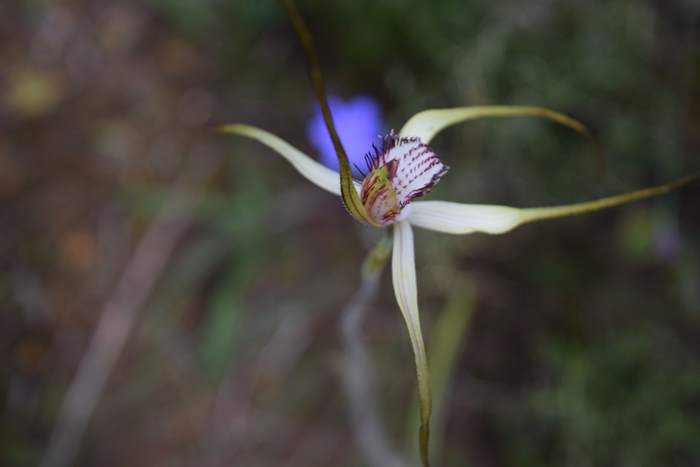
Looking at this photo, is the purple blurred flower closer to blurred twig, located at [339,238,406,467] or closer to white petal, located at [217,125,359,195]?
blurred twig, located at [339,238,406,467]

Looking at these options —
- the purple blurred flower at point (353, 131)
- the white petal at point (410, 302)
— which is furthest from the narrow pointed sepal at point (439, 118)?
the purple blurred flower at point (353, 131)

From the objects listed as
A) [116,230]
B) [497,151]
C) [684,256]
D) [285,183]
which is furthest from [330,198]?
[684,256]

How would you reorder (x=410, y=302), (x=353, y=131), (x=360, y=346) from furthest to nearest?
(x=353, y=131) < (x=360, y=346) < (x=410, y=302)

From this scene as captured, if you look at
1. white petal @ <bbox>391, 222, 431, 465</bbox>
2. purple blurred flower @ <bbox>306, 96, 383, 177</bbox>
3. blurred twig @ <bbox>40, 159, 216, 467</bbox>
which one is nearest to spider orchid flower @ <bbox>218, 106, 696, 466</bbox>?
white petal @ <bbox>391, 222, 431, 465</bbox>

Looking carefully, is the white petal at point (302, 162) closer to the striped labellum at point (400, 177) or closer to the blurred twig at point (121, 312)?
the striped labellum at point (400, 177)

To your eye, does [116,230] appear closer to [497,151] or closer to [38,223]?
[38,223]

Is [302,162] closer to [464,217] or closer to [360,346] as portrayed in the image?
[464,217]

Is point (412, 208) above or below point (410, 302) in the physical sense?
above

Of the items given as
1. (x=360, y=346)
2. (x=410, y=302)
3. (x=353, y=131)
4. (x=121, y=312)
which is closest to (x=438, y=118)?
(x=410, y=302)
